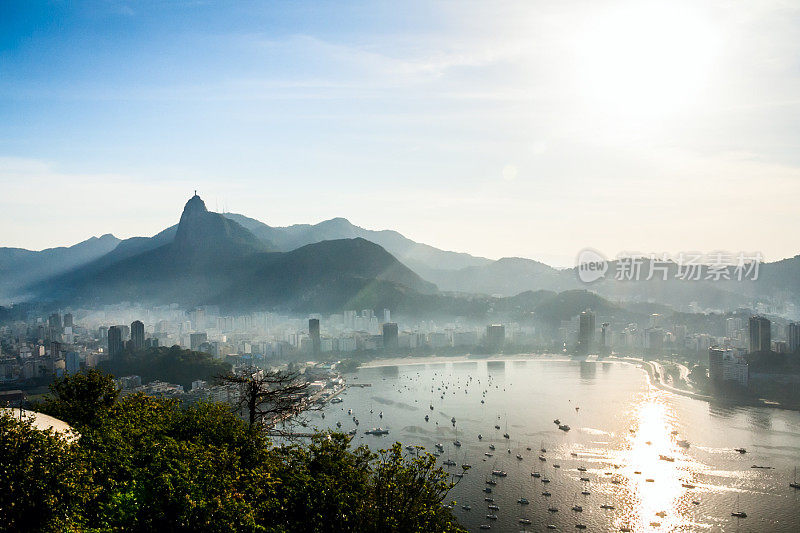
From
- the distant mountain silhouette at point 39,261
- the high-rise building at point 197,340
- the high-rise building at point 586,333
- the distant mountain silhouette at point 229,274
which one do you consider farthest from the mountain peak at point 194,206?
the high-rise building at point 586,333

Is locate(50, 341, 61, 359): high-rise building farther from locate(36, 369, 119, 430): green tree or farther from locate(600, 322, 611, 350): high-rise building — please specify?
locate(600, 322, 611, 350): high-rise building

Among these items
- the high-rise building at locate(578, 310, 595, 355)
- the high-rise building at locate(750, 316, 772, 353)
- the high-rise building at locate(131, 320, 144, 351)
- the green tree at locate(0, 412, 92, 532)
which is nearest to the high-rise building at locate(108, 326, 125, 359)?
the high-rise building at locate(131, 320, 144, 351)

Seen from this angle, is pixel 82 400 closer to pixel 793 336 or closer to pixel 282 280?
A: pixel 793 336

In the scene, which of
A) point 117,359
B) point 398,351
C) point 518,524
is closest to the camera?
point 518,524

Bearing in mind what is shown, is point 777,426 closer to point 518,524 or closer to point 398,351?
point 518,524

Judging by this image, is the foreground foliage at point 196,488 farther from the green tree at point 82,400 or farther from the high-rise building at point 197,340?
the high-rise building at point 197,340

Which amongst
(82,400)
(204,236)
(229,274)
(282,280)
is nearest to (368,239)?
(204,236)

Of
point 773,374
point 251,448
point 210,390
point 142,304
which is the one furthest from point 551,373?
point 142,304
